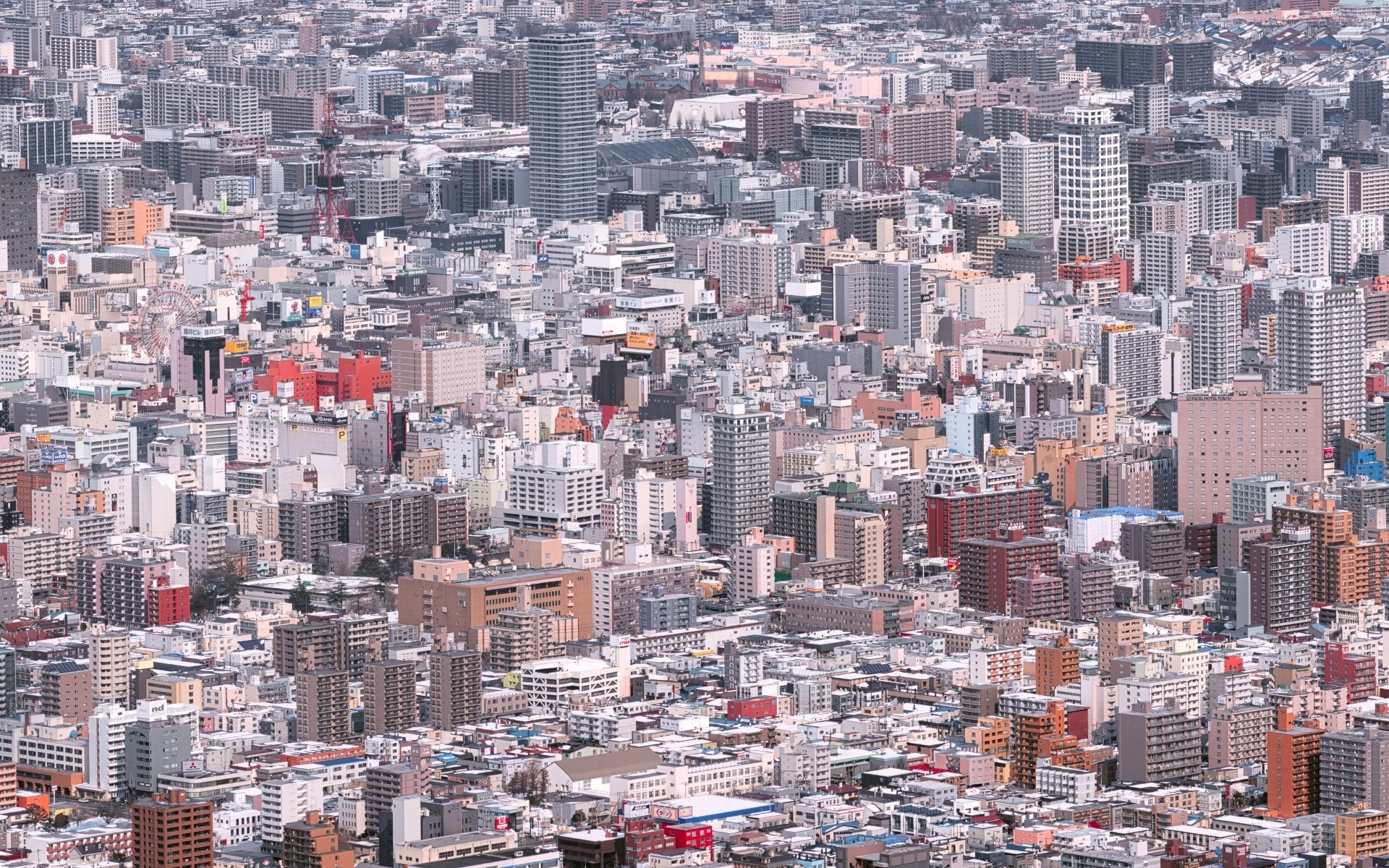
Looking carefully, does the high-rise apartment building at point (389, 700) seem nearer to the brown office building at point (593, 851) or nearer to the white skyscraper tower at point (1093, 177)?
the brown office building at point (593, 851)

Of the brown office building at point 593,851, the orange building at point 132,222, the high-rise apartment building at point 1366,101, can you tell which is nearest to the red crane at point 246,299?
the orange building at point 132,222

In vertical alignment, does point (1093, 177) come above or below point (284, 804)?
below

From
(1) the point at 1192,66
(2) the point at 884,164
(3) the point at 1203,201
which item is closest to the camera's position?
(3) the point at 1203,201

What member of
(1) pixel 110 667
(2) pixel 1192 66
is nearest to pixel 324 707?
(1) pixel 110 667

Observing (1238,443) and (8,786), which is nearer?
(8,786)

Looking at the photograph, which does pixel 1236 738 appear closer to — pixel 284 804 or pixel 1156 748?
pixel 1156 748

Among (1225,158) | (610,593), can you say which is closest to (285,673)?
(610,593)
